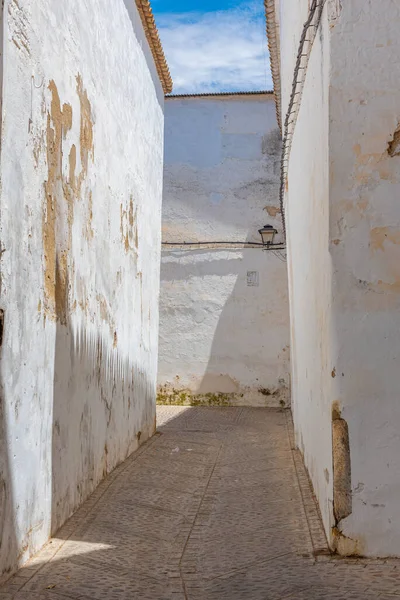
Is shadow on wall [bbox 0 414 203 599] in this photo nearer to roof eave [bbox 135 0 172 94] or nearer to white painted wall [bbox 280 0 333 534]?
white painted wall [bbox 280 0 333 534]

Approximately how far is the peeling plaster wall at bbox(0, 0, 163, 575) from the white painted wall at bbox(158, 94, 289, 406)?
4.78 meters

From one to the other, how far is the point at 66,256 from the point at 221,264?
7908 millimetres

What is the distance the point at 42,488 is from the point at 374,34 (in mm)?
2935

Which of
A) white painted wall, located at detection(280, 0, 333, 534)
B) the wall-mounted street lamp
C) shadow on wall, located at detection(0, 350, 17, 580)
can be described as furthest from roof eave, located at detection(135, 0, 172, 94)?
shadow on wall, located at detection(0, 350, 17, 580)

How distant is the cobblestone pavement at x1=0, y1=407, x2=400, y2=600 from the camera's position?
3.07 meters

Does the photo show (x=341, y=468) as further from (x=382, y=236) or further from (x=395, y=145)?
(x=395, y=145)

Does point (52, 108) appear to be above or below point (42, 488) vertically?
above

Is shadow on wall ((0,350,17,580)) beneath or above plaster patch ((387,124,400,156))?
beneath

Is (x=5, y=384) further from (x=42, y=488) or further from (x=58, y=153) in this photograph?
(x=58, y=153)

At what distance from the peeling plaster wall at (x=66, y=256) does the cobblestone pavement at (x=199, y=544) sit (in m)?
0.20

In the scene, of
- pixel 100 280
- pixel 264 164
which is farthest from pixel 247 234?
pixel 100 280

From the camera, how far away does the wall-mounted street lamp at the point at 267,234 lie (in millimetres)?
11530

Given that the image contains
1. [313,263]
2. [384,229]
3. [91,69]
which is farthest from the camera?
[91,69]

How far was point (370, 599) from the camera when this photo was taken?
2869 mm
